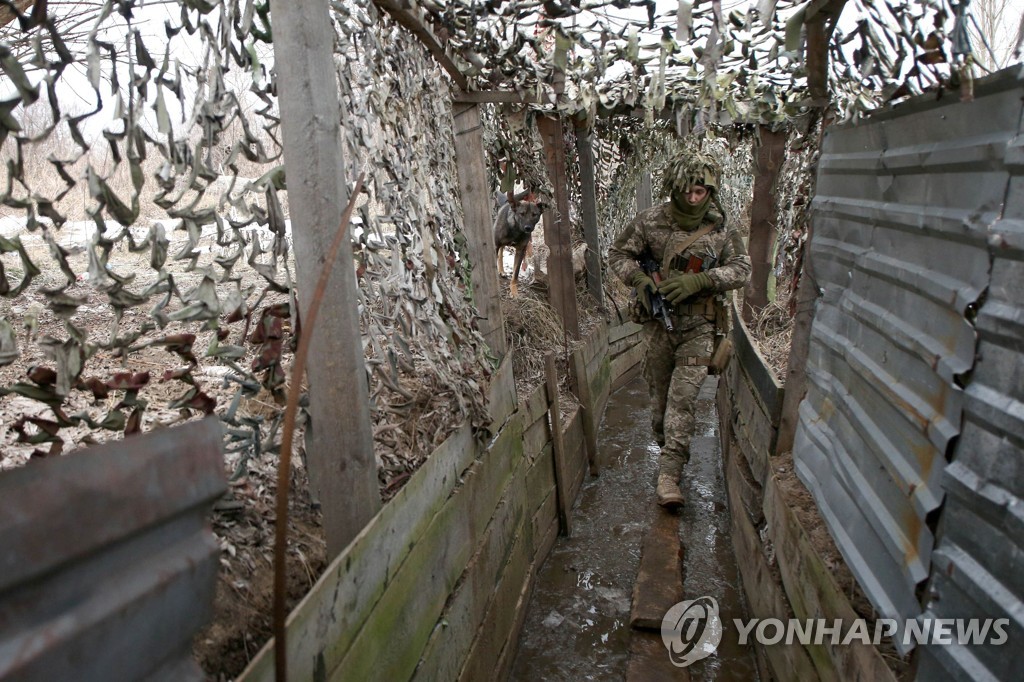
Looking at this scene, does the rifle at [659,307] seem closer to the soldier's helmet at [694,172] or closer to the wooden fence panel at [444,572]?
the soldier's helmet at [694,172]

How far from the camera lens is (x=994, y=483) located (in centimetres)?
166

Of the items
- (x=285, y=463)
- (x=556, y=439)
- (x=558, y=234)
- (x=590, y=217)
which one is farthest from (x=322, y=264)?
(x=590, y=217)

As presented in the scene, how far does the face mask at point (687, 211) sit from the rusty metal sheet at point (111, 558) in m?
5.56

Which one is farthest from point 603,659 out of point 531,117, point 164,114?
point 531,117

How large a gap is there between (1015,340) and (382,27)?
8.62ft

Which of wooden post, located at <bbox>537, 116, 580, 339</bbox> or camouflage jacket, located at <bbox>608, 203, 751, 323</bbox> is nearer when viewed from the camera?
camouflage jacket, located at <bbox>608, 203, 751, 323</bbox>

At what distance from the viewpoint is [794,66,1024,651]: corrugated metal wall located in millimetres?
1730

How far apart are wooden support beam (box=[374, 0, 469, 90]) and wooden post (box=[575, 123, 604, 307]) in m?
5.93

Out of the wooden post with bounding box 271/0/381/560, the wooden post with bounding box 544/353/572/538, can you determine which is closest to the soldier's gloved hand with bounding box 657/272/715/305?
the wooden post with bounding box 544/353/572/538

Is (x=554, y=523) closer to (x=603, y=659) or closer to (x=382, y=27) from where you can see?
(x=603, y=659)

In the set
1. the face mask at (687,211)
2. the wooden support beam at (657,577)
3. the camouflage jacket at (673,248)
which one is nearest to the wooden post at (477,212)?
the wooden support beam at (657,577)

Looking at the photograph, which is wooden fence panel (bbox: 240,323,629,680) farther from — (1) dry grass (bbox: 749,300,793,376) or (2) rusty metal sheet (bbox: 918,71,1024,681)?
(1) dry grass (bbox: 749,300,793,376)

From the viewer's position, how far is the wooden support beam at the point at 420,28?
3.22m

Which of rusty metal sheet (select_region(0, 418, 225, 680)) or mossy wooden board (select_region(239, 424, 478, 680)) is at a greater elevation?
rusty metal sheet (select_region(0, 418, 225, 680))
